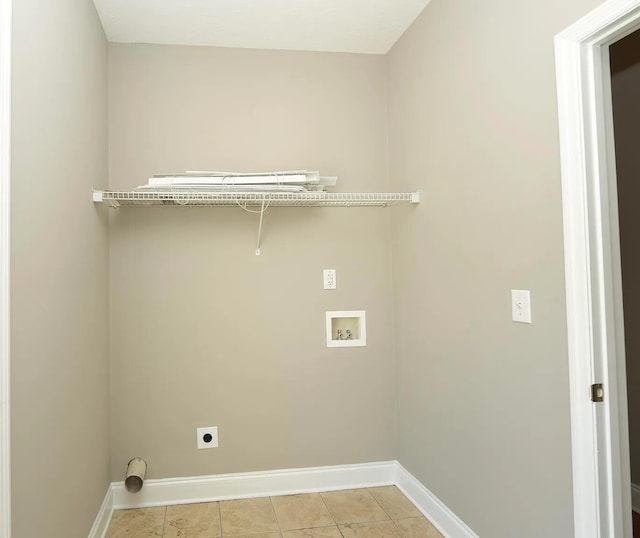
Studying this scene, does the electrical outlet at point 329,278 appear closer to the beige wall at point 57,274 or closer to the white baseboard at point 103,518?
the beige wall at point 57,274

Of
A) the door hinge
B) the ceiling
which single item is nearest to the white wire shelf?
the ceiling

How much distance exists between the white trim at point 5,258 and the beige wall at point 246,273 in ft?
4.92

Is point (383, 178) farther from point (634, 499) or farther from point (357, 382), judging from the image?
point (634, 499)

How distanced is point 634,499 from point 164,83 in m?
3.34

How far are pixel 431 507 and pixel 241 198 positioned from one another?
5.94 feet

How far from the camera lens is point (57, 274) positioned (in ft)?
5.69

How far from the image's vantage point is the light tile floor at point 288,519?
241 centimetres

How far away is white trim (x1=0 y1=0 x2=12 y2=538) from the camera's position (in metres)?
1.21

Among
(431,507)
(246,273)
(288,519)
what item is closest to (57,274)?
(246,273)

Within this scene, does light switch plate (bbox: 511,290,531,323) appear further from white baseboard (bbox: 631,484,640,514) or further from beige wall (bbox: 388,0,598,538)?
white baseboard (bbox: 631,484,640,514)

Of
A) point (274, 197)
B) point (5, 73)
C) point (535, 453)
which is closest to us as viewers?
point (5, 73)

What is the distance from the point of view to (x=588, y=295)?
149 centimetres

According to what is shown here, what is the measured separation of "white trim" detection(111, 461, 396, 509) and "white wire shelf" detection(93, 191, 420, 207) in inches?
59.2

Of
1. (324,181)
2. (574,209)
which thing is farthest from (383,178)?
(574,209)
